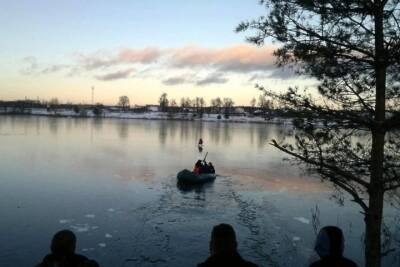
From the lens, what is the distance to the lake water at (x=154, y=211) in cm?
1633

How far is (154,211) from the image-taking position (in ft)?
73.2

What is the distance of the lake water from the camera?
1633cm

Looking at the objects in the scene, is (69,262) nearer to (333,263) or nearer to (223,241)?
(223,241)

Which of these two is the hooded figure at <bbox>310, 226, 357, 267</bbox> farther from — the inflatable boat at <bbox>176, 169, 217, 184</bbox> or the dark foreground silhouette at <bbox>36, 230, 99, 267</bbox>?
the inflatable boat at <bbox>176, 169, 217, 184</bbox>

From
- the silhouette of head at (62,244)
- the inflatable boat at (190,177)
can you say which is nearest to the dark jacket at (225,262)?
the silhouette of head at (62,244)

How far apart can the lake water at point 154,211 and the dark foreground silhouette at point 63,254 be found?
5.62m

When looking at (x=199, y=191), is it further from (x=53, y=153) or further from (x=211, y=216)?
(x=53, y=153)

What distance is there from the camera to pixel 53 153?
43812mm

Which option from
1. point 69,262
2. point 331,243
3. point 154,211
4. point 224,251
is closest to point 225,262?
point 224,251

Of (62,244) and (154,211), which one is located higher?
(62,244)

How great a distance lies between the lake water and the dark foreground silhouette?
562 cm

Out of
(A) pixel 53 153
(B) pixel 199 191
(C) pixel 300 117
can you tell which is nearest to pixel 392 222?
(B) pixel 199 191

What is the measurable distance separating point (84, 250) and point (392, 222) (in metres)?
13.2

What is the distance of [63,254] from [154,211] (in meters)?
18.1
